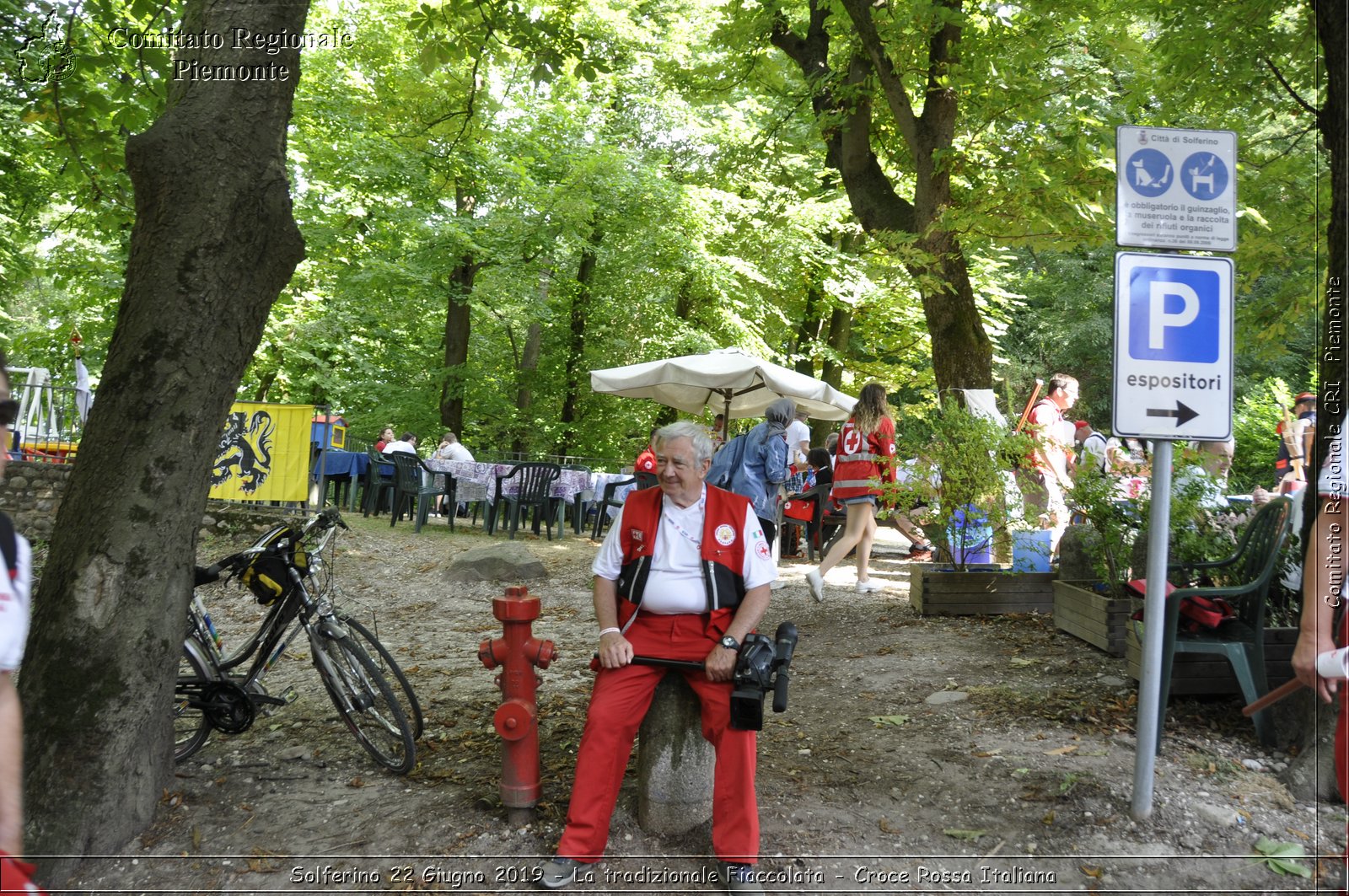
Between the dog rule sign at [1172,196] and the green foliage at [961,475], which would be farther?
the green foliage at [961,475]

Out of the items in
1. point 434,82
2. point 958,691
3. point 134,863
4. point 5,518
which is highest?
point 434,82

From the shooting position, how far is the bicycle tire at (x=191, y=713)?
→ 183 inches

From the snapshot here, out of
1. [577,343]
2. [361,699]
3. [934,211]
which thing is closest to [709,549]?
[361,699]

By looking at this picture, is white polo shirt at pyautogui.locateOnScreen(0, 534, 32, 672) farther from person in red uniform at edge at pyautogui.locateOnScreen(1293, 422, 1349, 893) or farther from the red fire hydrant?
person in red uniform at edge at pyautogui.locateOnScreen(1293, 422, 1349, 893)

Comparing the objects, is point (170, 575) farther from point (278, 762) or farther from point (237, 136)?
point (237, 136)

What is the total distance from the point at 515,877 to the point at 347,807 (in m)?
1.00

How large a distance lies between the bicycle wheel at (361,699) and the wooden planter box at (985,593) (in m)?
4.57

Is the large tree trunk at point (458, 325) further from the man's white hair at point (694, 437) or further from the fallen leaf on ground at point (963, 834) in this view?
the fallen leaf on ground at point (963, 834)

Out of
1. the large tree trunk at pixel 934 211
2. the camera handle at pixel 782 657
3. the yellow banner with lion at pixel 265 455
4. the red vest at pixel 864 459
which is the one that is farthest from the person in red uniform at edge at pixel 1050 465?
the yellow banner with lion at pixel 265 455

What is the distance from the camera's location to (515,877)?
373 centimetres

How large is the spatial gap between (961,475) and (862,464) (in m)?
1.34

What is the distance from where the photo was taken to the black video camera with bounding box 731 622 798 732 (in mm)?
3639

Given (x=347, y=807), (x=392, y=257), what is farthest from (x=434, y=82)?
(x=392, y=257)

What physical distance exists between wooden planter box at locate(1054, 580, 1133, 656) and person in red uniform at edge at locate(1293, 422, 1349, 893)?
336 centimetres
